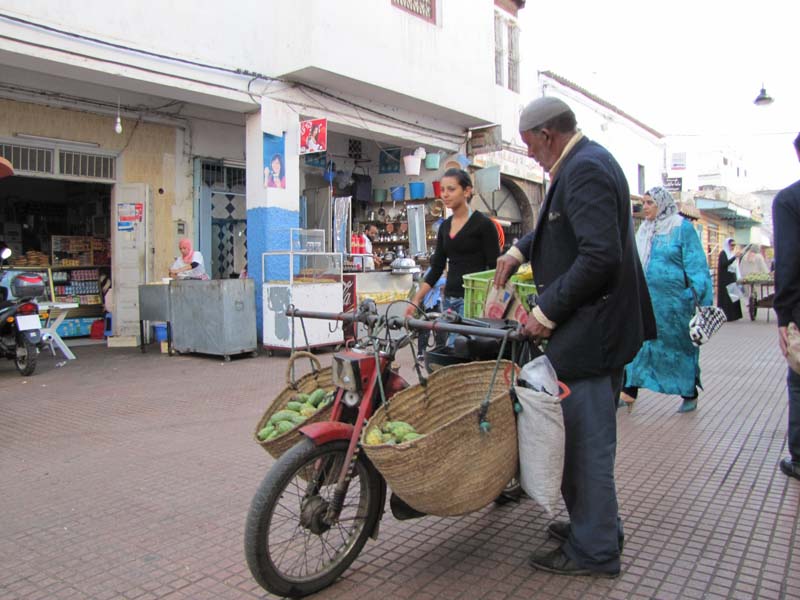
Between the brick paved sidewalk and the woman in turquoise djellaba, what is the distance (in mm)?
374

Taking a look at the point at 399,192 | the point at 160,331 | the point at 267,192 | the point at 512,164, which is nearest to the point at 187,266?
the point at 160,331

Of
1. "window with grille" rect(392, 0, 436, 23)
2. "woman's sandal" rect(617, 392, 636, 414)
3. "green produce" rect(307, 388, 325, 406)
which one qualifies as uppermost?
"window with grille" rect(392, 0, 436, 23)

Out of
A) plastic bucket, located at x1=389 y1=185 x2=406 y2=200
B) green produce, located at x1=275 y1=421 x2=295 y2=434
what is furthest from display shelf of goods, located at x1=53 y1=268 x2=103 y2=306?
green produce, located at x1=275 y1=421 x2=295 y2=434

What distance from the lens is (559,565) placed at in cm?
276

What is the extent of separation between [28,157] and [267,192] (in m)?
3.72

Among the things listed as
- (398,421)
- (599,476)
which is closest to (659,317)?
(599,476)

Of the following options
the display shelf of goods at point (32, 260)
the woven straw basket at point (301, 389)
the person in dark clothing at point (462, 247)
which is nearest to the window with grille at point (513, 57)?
the display shelf of goods at point (32, 260)

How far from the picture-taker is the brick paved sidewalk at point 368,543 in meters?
2.71

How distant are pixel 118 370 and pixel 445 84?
7.57 metres

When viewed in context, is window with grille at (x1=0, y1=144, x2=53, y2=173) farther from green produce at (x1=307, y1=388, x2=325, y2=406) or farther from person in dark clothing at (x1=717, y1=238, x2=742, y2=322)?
person in dark clothing at (x1=717, y1=238, x2=742, y2=322)

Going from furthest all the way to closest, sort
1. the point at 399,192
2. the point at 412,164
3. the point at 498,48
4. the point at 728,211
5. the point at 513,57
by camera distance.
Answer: the point at 728,211
the point at 513,57
the point at 498,48
the point at 399,192
the point at 412,164

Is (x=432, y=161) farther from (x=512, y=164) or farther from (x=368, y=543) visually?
(x=368, y=543)

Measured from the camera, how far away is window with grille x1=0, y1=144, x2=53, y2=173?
380 inches

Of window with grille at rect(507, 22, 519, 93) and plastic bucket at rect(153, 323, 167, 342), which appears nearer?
plastic bucket at rect(153, 323, 167, 342)
